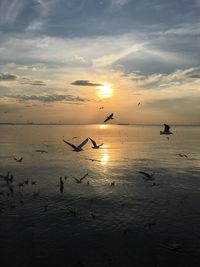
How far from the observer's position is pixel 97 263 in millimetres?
24781

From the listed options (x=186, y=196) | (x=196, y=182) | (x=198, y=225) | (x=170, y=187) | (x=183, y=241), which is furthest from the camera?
(x=196, y=182)

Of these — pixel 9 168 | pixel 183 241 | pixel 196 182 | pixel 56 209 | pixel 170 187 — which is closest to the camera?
pixel 183 241

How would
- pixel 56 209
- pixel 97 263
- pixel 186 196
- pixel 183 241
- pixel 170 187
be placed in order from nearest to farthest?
pixel 97 263 → pixel 183 241 → pixel 56 209 → pixel 186 196 → pixel 170 187

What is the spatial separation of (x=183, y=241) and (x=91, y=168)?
4035cm

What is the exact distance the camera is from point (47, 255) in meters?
25.9

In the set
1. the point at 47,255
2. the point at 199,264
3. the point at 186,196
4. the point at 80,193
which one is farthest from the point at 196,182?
the point at 47,255

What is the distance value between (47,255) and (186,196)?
2313 cm

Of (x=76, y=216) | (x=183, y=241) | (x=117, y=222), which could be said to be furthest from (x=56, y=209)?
(x=183, y=241)

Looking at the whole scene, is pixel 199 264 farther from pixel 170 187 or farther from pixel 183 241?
pixel 170 187

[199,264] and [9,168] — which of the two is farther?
[9,168]

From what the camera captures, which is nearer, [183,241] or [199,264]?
[199,264]

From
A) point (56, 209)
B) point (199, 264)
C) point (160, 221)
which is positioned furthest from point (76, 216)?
point (199, 264)

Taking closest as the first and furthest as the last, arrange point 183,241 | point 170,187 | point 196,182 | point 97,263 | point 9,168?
point 97,263
point 183,241
point 170,187
point 196,182
point 9,168

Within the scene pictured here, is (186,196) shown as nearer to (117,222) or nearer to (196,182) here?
(196,182)
